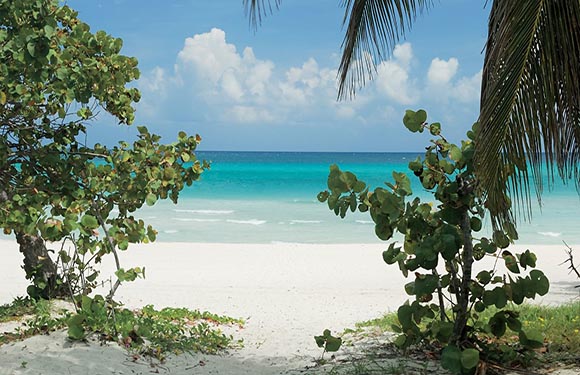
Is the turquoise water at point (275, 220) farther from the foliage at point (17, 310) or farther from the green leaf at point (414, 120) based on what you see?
the foliage at point (17, 310)

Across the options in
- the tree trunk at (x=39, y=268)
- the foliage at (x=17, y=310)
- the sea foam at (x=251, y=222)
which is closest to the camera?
the foliage at (x=17, y=310)

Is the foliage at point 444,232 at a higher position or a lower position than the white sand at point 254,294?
higher

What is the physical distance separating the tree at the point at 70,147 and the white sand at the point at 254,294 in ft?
2.83

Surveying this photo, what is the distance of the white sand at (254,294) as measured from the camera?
521 centimetres

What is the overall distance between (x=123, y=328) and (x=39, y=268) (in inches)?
69.8

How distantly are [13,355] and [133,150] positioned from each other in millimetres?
1944

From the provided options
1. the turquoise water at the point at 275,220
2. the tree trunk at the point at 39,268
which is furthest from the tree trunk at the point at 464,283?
the turquoise water at the point at 275,220

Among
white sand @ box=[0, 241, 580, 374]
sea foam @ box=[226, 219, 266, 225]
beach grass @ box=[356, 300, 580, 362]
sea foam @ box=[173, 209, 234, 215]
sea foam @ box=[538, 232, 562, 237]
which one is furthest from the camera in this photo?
sea foam @ box=[173, 209, 234, 215]

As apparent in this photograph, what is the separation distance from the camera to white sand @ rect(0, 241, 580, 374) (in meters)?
5.21

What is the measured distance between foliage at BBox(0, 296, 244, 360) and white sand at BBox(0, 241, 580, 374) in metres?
0.17

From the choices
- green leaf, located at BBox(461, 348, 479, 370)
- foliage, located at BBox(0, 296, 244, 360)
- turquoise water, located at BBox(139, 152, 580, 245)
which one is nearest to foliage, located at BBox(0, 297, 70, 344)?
foliage, located at BBox(0, 296, 244, 360)

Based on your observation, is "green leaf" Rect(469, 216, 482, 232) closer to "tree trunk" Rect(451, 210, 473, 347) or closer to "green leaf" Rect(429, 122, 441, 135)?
"tree trunk" Rect(451, 210, 473, 347)

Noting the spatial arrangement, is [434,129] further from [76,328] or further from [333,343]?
[76,328]

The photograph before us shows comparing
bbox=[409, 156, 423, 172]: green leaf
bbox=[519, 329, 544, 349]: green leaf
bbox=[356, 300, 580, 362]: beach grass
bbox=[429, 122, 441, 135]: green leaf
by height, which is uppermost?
bbox=[429, 122, 441, 135]: green leaf
